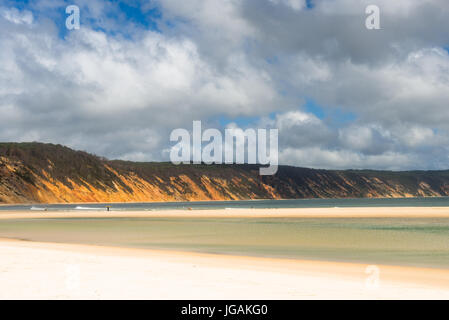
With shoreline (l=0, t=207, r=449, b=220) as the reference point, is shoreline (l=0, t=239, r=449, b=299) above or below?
below

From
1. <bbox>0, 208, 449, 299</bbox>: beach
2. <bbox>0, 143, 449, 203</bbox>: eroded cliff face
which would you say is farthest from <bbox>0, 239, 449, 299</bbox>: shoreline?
<bbox>0, 143, 449, 203</bbox>: eroded cliff face

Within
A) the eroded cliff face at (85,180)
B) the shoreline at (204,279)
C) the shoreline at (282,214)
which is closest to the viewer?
the shoreline at (204,279)

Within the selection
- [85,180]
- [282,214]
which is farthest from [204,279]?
[85,180]

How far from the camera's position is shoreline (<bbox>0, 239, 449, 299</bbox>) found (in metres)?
10.1

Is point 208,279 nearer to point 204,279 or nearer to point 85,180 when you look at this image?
point 204,279

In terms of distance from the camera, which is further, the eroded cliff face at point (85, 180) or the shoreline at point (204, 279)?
the eroded cliff face at point (85, 180)

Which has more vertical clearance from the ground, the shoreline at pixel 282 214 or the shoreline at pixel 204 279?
the shoreline at pixel 282 214

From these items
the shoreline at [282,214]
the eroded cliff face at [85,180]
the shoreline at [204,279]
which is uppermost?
the eroded cliff face at [85,180]

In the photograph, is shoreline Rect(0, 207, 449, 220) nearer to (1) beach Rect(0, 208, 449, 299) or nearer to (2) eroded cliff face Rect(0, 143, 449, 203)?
(1) beach Rect(0, 208, 449, 299)

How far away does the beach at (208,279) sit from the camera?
1012 centimetres

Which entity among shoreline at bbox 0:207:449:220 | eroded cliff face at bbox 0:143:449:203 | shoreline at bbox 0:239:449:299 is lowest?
shoreline at bbox 0:239:449:299

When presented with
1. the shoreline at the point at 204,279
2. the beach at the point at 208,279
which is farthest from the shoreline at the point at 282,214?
the shoreline at the point at 204,279

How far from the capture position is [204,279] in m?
12.1

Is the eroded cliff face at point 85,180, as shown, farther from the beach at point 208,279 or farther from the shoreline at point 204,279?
the beach at point 208,279
